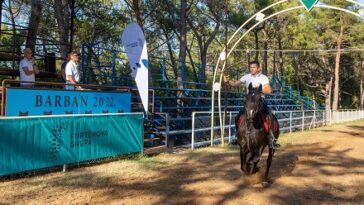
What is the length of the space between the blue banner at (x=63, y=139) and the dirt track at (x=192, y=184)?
0.35m

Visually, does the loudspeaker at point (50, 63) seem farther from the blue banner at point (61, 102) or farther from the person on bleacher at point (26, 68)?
the person on bleacher at point (26, 68)

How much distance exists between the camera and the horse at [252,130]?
27.1 ft

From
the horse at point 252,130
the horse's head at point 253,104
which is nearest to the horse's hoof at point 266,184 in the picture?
the horse at point 252,130

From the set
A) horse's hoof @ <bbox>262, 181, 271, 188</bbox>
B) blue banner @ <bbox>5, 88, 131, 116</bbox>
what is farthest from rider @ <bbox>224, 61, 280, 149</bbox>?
blue banner @ <bbox>5, 88, 131, 116</bbox>

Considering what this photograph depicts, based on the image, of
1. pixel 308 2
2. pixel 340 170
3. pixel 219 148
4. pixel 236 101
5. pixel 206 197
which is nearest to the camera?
pixel 206 197

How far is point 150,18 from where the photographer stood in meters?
42.5

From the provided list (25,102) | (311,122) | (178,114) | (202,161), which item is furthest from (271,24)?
(25,102)

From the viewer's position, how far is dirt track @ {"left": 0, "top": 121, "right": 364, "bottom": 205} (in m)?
7.77

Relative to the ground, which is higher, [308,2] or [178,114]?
[308,2]

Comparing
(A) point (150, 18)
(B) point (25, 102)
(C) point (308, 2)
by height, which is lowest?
(B) point (25, 102)

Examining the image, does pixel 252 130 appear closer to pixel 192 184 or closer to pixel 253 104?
pixel 253 104

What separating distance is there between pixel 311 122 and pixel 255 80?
22.0 m

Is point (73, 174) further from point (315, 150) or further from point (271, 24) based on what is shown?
point (271, 24)

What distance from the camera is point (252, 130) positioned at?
28.3ft
